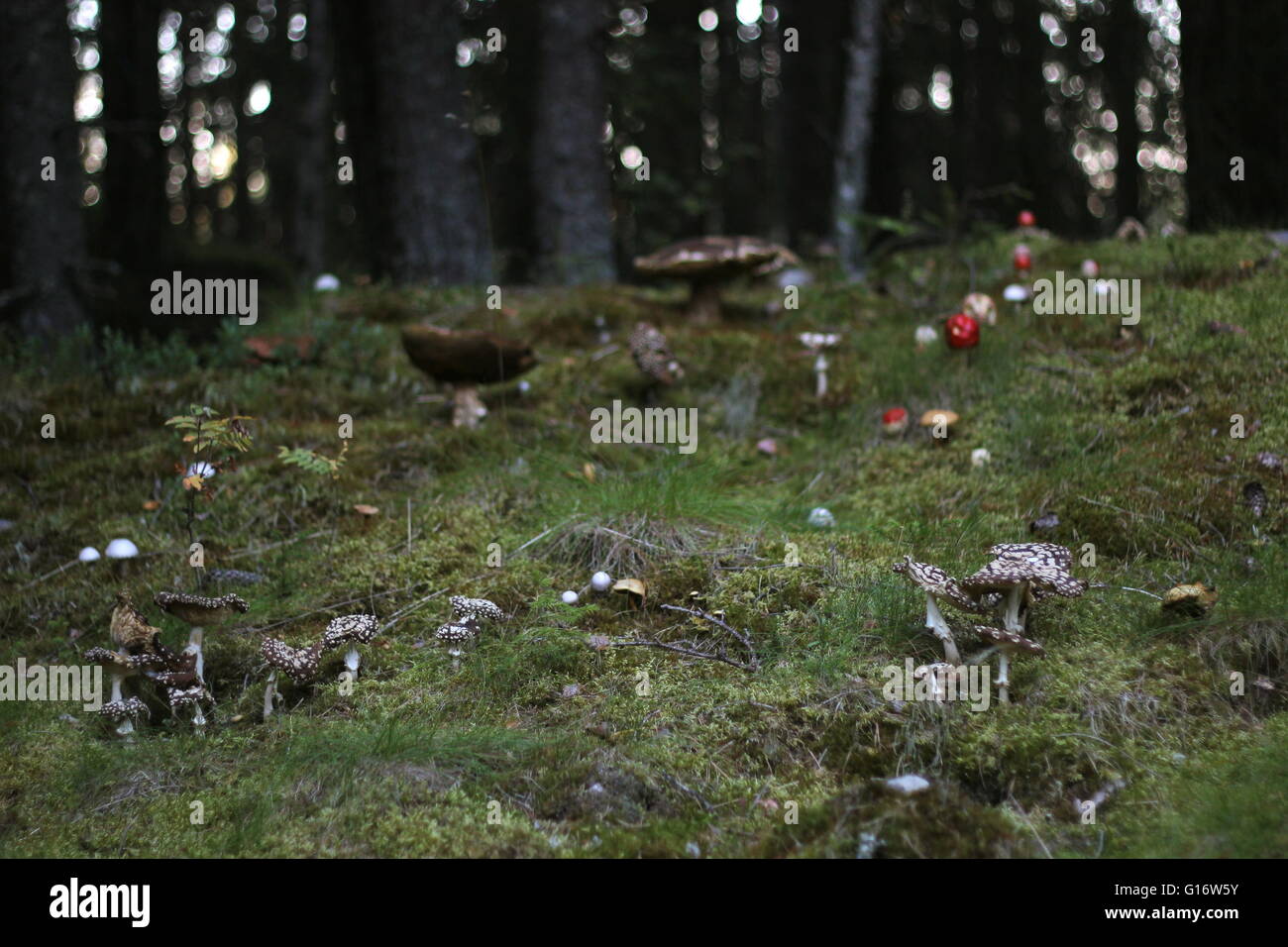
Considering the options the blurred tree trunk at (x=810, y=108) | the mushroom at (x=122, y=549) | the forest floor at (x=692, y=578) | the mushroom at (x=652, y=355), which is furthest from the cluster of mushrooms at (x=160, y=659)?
the blurred tree trunk at (x=810, y=108)

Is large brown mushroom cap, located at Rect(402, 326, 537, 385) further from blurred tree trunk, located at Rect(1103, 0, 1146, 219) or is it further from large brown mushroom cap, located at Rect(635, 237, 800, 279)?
blurred tree trunk, located at Rect(1103, 0, 1146, 219)

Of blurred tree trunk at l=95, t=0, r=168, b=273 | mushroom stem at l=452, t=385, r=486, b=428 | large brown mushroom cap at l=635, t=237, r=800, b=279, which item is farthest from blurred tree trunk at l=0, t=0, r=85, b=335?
large brown mushroom cap at l=635, t=237, r=800, b=279

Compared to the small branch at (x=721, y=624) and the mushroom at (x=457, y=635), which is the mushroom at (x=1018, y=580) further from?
the mushroom at (x=457, y=635)

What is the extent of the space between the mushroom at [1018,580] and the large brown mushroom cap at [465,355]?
11.0 feet

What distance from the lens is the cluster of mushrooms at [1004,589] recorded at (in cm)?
346

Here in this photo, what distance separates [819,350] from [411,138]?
15.1 ft

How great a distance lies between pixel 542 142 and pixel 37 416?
5558mm

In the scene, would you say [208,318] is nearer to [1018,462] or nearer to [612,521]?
[612,521]

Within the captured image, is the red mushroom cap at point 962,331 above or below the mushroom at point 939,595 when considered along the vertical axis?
above

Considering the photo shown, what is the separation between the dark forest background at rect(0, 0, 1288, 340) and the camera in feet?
24.6

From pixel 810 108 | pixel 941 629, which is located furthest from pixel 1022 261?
pixel 810 108

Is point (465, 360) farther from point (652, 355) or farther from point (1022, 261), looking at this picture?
point (1022, 261)

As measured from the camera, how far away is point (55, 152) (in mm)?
7484

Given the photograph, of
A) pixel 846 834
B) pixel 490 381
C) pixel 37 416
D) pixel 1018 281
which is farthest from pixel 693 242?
pixel 846 834
